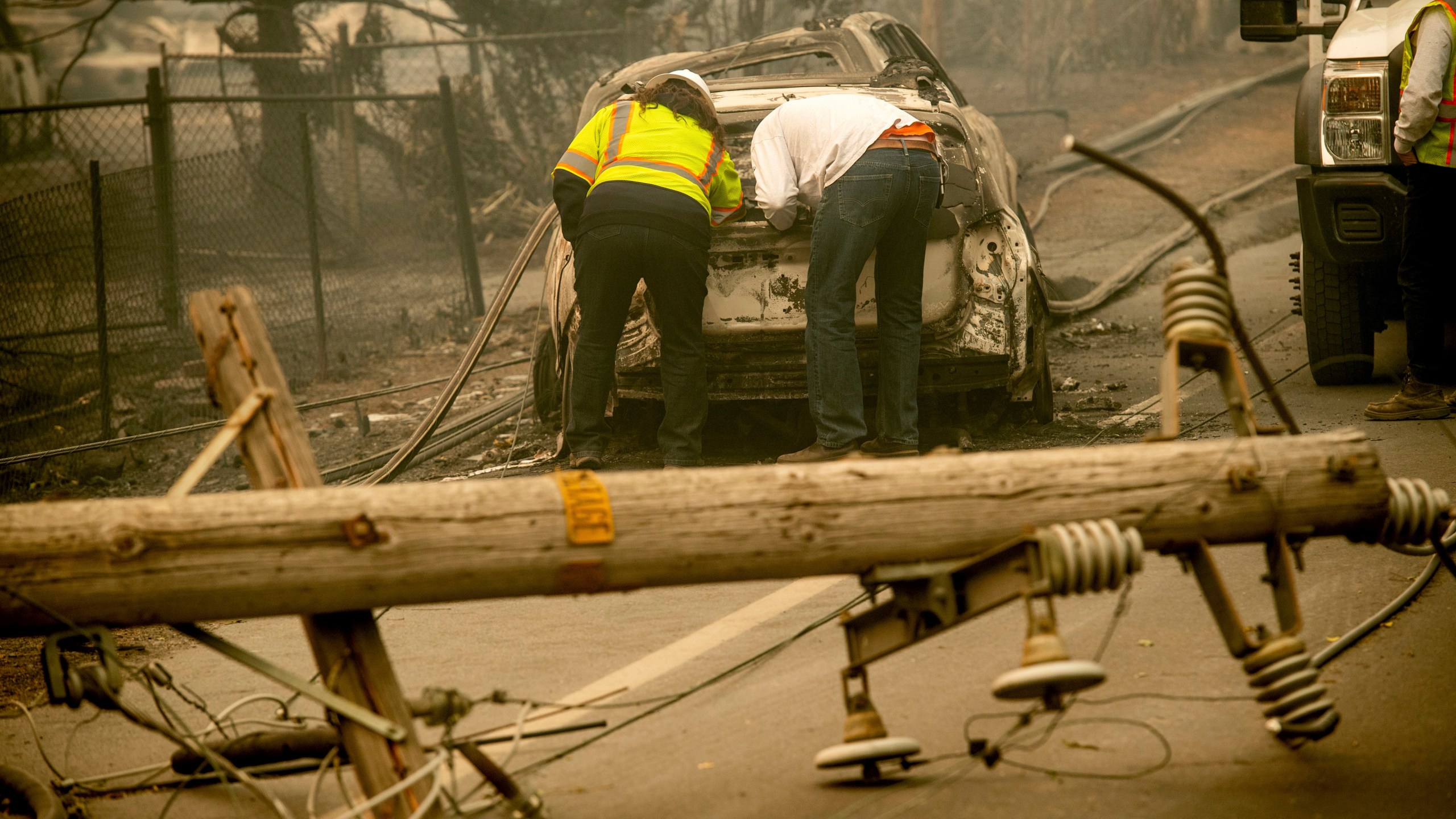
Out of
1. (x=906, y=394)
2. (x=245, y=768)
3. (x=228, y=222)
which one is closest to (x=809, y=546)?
(x=245, y=768)

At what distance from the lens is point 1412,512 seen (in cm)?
280

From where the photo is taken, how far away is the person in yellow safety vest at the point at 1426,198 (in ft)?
17.6

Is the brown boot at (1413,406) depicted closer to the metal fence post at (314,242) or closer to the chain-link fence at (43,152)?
the metal fence post at (314,242)

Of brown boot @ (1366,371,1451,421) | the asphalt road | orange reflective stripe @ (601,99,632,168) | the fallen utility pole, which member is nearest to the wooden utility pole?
the fallen utility pole

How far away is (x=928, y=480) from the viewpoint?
104 inches

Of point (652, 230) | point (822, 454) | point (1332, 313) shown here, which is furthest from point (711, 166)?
point (1332, 313)

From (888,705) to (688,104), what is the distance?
3.02 meters

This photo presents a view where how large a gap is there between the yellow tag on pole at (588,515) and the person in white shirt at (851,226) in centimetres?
281

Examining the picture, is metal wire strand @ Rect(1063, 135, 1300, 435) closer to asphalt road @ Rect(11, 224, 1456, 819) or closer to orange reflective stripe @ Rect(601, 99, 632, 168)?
asphalt road @ Rect(11, 224, 1456, 819)

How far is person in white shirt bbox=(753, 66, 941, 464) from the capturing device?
5289 mm

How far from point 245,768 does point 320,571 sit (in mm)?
824

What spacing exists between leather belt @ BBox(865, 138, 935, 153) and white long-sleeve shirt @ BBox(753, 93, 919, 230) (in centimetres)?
2

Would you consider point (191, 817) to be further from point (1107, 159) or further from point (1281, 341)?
point (1281, 341)

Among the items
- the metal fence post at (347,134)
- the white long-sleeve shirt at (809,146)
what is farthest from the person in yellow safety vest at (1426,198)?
the metal fence post at (347,134)
